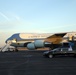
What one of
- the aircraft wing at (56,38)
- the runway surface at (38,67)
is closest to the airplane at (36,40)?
the aircraft wing at (56,38)

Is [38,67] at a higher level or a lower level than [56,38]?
lower

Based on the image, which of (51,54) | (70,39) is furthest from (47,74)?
(70,39)

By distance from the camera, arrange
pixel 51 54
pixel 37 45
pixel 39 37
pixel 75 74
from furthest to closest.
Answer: pixel 39 37 → pixel 37 45 → pixel 51 54 → pixel 75 74

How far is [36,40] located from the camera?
1945 inches

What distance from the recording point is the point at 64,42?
49.7m

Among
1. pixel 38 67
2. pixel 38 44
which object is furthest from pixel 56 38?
pixel 38 67

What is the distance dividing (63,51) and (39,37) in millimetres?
24153

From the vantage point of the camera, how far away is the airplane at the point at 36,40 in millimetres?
47969

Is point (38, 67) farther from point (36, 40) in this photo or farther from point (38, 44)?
point (36, 40)

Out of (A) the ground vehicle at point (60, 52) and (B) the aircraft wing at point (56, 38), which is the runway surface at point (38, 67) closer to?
(A) the ground vehicle at point (60, 52)

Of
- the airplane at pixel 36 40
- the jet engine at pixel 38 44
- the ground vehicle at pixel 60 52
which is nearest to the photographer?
the ground vehicle at pixel 60 52

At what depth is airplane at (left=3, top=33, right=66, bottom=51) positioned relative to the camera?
48.0m

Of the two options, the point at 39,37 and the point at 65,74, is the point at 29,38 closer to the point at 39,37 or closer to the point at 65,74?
the point at 39,37

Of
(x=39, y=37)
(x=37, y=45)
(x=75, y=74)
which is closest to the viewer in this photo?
(x=75, y=74)
